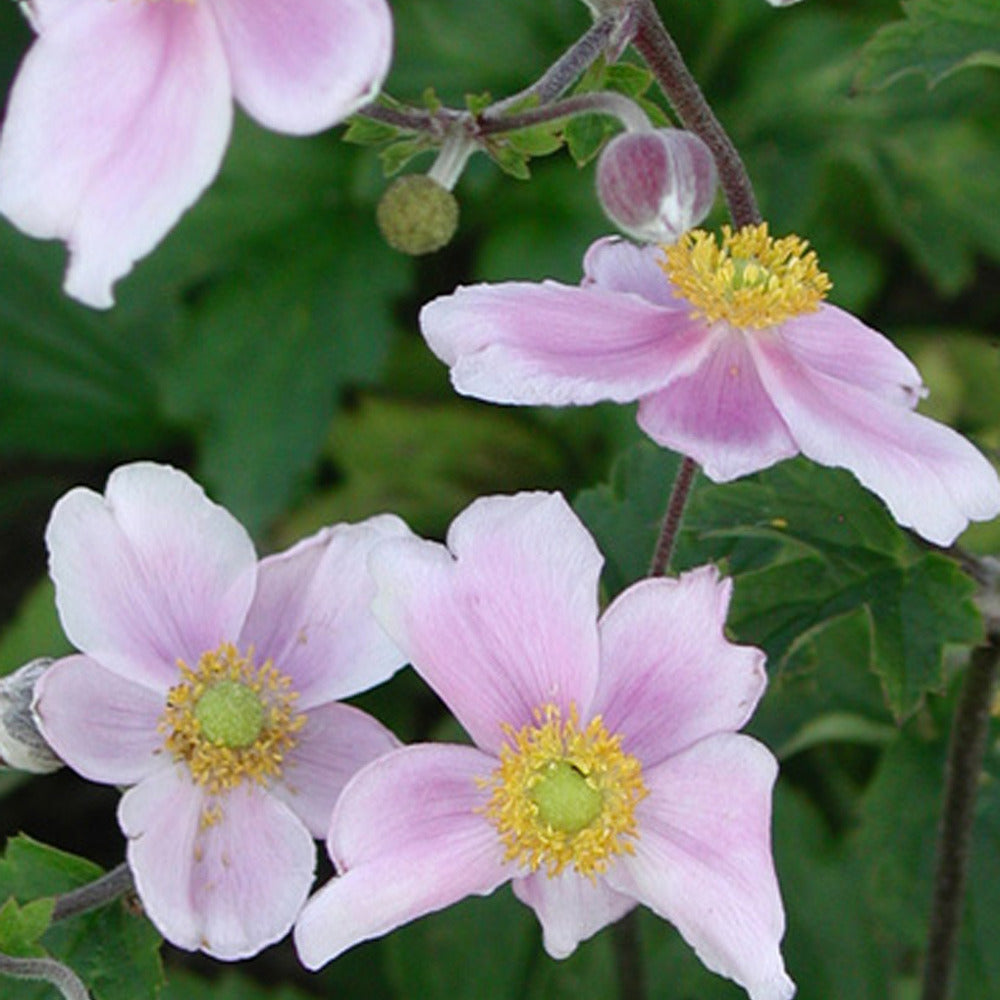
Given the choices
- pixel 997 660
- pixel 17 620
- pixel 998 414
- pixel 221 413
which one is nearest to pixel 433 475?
pixel 221 413

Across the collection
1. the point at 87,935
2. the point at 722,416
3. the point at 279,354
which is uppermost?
the point at 722,416

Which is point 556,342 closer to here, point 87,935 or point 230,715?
point 230,715

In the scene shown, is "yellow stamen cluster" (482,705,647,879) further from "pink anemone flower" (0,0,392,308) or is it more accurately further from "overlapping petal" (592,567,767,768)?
"pink anemone flower" (0,0,392,308)

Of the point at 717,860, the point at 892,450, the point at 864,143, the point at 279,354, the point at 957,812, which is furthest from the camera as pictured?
the point at 279,354

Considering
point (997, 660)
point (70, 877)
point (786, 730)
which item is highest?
point (70, 877)

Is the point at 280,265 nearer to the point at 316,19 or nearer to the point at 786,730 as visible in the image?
the point at 786,730

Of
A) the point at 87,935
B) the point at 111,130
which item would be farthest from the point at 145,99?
the point at 87,935

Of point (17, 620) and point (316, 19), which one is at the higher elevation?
point (316, 19)
